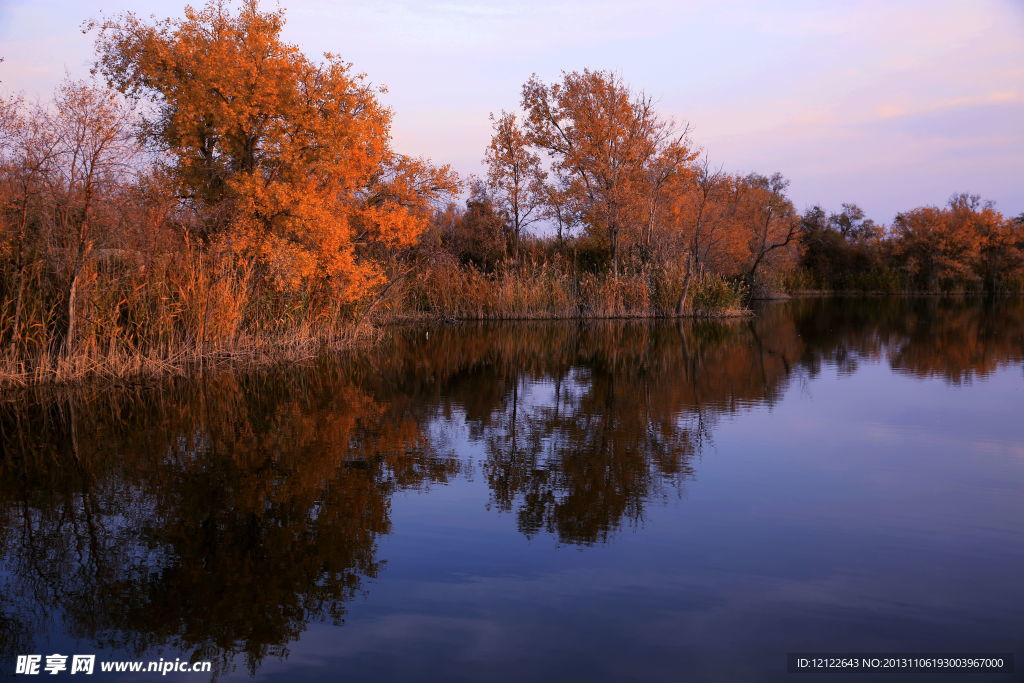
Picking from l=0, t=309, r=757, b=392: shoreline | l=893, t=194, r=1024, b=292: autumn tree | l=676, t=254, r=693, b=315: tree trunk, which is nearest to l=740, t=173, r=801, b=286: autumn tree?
l=893, t=194, r=1024, b=292: autumn tree

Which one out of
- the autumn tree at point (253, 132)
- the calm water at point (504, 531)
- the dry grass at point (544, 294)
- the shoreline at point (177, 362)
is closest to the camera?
the calm water at point (504, 531)

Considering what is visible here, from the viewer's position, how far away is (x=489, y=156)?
32406 mm

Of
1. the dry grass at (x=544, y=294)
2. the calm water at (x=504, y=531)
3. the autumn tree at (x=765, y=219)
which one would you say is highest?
the autumn tree at (x=765, y=219)

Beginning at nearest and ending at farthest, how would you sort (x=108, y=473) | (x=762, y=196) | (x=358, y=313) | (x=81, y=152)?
(x=108, y=473) → (x=81, y=152) → (x=358, y=313) → (x=762, y=196)

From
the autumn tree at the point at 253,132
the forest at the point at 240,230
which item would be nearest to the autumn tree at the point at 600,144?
the forest at the point at 240,230

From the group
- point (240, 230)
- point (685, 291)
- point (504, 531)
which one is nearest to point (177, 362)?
point (240, 230)

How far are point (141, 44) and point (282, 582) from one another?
610 inches

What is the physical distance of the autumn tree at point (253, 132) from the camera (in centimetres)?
1554

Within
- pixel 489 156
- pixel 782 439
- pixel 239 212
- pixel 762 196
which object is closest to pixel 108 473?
pixel 782 439

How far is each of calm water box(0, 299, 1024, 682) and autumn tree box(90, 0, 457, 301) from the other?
486cm

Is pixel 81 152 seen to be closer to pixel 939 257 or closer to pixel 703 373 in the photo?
pixel 703 373

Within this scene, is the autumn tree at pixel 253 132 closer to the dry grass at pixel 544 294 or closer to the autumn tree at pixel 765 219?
the dry grass at pixel 544 294

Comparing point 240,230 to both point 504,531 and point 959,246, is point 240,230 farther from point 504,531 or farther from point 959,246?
point 959,246

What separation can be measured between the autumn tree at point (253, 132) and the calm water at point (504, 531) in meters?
4.86
